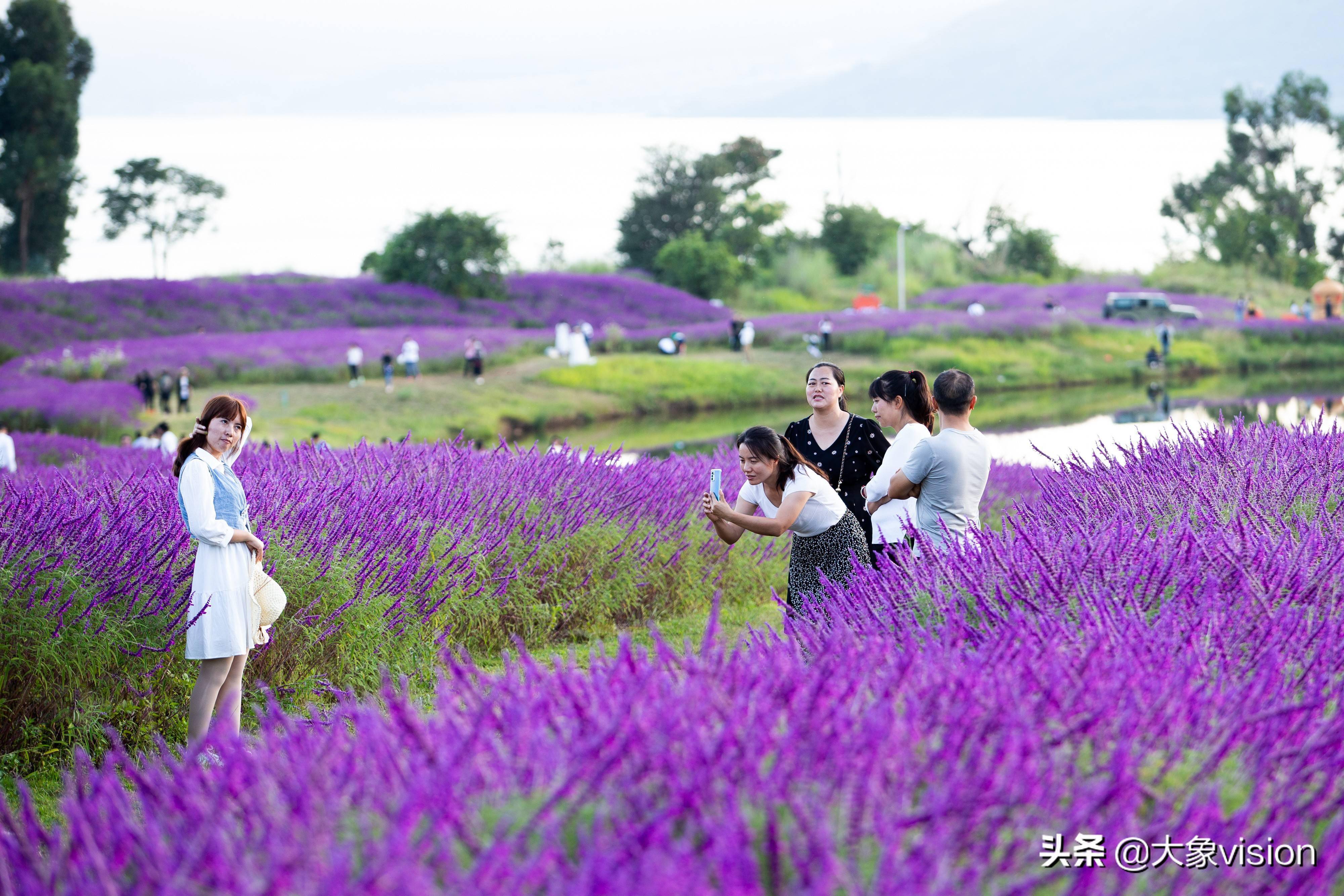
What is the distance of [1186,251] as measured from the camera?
71.6 m

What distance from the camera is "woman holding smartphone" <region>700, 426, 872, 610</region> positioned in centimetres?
461

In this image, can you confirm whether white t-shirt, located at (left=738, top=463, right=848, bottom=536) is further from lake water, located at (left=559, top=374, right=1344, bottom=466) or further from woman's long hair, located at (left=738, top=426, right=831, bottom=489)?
lake water, located at (left=559, top=374, right=1344, bottom=466)

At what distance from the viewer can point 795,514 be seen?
15.1 feet

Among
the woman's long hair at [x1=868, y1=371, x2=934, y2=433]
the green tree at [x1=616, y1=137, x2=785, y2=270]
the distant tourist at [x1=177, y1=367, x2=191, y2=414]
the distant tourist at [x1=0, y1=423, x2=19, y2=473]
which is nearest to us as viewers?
the woman's long hair at [x1=868, y1=371, x2=934, y2=433]

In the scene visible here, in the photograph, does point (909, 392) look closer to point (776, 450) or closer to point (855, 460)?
point (855, 460)

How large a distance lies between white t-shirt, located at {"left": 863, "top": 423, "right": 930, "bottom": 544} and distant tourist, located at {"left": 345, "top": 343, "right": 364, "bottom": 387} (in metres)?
20.7

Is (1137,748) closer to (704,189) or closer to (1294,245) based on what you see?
(704,189)

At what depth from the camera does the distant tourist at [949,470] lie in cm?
482

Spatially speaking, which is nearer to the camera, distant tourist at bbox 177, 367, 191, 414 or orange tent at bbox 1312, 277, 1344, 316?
distant tourist at bbox 177, 367, 191, 414

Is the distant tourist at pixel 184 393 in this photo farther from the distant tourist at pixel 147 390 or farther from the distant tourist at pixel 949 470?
the distant tourist at pixel 949 470

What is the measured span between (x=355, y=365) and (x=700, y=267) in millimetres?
24222

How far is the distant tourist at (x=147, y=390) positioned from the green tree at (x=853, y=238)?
132ft

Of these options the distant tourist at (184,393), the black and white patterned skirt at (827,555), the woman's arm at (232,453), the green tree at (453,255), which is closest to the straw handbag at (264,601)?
the woman's arm at (232,453)

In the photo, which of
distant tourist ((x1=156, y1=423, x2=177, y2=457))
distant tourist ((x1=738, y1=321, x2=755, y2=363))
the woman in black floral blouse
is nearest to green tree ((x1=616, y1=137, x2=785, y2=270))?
distant tourist ((x1=738, y1=321, x2=755, y2=363))
